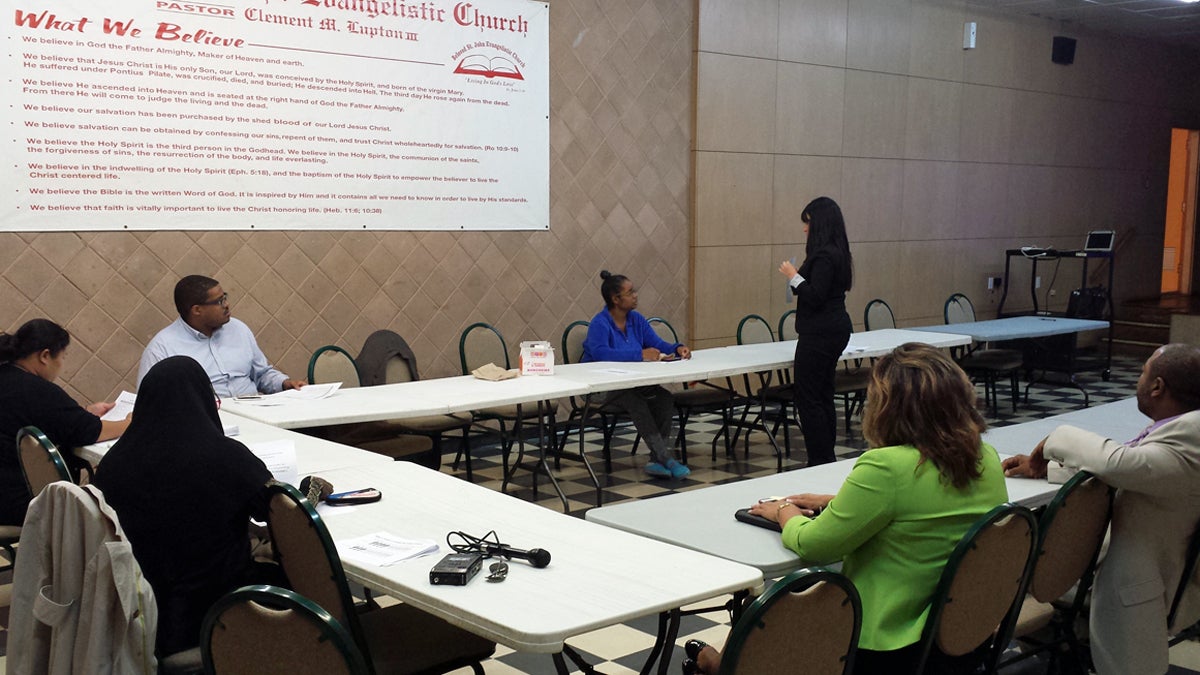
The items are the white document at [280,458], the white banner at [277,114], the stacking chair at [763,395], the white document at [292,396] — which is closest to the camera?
the white document at [280,458]

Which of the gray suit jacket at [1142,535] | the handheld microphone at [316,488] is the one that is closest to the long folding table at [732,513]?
the gray suit jacket at [1142,535]

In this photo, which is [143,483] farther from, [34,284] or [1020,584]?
[34,284]

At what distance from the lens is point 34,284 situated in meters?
5.19

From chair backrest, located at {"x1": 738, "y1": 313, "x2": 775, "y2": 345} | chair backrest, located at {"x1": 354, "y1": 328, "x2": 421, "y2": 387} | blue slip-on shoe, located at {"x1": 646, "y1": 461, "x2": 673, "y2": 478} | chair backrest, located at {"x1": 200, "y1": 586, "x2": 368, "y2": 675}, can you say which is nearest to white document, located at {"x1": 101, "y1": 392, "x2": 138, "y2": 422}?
chair backrest, located at {"x1": 354, "y1": 328, "x2": 421, "y2": 387}

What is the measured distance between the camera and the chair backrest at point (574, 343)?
6.29 meters

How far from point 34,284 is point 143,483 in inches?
131

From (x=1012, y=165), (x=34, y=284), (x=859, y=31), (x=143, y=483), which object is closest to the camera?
(x=143, y=483)

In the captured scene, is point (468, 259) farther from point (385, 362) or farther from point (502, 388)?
point (502, 388)

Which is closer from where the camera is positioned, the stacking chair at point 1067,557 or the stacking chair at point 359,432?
the stacking chair at point 1067,557

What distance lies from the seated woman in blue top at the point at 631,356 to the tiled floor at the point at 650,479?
0.16 metres

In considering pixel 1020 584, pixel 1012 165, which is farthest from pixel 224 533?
pixel 1012 165

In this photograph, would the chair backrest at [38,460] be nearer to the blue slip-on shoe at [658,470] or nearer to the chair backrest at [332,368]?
the chair backrest at [332,368]

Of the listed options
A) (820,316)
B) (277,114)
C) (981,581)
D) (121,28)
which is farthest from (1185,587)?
(121,28)

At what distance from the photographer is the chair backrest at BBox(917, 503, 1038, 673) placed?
2.27 m
